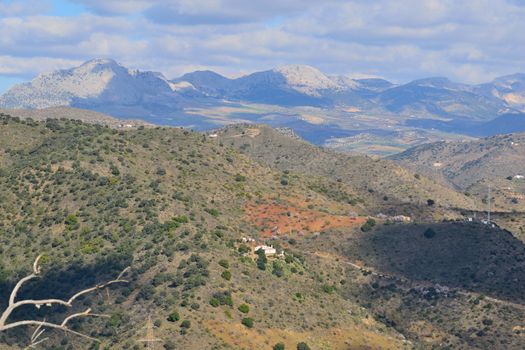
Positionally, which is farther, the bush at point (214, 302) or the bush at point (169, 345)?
the bush at point (214, 302)

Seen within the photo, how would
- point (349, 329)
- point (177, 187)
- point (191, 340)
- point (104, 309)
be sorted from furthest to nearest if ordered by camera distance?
point (177, 187) → point (349, 329) → point (104, 309) → point (191, 340)

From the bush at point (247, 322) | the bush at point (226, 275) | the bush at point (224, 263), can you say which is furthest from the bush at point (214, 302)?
the bush at point (224, 263)

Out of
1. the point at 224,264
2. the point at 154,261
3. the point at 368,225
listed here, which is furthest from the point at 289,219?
the point at 154,261

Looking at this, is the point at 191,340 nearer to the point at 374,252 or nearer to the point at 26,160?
the point at 374,252

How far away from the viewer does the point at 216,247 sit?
140 meters

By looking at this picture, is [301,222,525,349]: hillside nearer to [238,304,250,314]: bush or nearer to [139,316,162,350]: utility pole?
[238,304,250,314]: bush

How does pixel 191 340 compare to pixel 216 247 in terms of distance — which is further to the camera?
pixel 216 247

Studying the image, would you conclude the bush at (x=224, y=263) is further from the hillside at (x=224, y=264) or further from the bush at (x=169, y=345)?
the bush at (x=169, y=345)

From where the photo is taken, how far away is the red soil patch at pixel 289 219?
183 meters

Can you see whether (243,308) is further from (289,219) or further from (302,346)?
(289,219)

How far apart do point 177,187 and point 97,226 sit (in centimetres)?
3839

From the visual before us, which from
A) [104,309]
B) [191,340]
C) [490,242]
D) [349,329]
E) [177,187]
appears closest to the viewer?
[191,340]

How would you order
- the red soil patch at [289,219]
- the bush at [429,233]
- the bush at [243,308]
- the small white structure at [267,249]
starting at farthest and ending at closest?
1. the red soil patch at [289,219]
2. the bush at [429,233]
3. the small white structure at [267,249]
4. the bush at [243,308]

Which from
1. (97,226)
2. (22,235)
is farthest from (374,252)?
(22,235)
